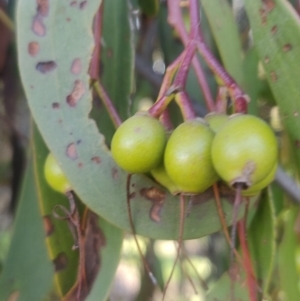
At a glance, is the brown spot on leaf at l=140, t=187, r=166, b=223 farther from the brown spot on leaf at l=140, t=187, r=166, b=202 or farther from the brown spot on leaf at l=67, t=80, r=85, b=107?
the brown spot on leaf at l=67, t=80, r=85, b=107

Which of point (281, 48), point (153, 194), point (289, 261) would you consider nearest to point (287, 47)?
point (281, 48)

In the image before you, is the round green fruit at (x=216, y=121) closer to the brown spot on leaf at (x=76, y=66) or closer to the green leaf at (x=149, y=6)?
the brown spot on leaf at (x=76, y=66)

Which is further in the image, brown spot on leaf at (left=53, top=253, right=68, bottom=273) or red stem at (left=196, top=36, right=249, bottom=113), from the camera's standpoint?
brown spot on leaf at (left=53, top=253, right=68, bottom=273)

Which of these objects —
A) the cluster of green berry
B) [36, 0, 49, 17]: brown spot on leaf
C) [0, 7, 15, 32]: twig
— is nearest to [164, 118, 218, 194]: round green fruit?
the cluster of green berry

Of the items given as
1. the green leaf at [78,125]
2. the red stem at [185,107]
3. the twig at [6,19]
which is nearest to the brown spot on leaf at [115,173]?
the green leaf at [78,125]

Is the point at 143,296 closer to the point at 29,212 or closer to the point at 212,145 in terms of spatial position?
the point at 29,212

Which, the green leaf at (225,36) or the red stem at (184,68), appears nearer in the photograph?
the red stem at (184,68)
